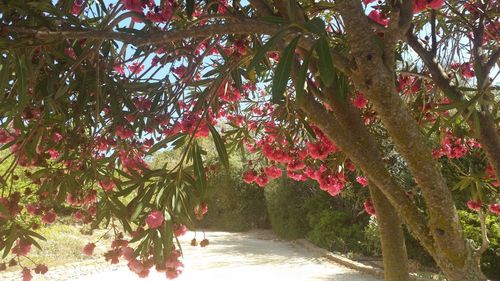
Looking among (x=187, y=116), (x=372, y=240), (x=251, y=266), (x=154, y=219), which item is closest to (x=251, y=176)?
(x=187, y=116)

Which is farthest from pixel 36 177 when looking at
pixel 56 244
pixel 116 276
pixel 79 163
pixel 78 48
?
pixel 56 244

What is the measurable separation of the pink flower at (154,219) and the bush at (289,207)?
10423 mm

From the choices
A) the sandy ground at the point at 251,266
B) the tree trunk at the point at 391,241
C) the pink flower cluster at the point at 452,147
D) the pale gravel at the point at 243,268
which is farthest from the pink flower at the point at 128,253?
the sandy ground at the point at 251,266

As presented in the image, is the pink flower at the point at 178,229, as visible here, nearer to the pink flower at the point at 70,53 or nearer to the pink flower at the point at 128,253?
the pink flower at the point at 128,253

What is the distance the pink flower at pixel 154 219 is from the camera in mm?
1681

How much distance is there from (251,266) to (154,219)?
275 inches

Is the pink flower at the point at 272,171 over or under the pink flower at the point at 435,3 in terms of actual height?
under

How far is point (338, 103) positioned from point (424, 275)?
5108 mm

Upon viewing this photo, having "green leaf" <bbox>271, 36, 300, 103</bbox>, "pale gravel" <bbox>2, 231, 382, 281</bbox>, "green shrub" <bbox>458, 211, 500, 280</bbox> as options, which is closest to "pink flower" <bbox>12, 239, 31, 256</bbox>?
"green leaf" <bbox>271, 36, 300, 103</bbox>

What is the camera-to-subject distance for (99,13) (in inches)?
118

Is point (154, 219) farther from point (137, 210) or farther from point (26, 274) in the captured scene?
point (26, 274)

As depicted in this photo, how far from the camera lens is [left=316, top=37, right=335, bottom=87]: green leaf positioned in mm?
1193

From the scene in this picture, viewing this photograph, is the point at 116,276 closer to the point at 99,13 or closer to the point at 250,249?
the point at 250,249

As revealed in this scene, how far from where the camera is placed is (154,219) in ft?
Result: 5.54
